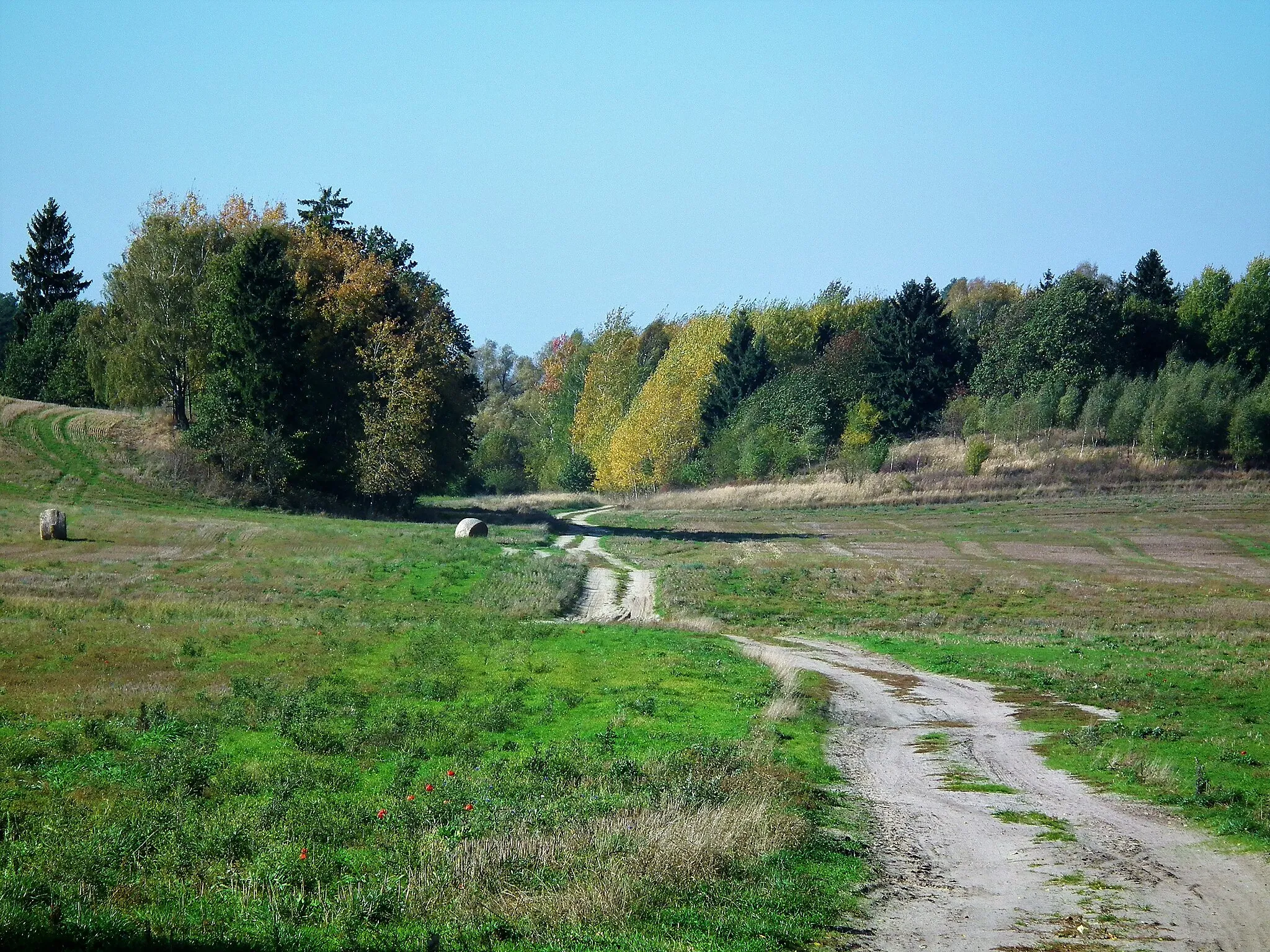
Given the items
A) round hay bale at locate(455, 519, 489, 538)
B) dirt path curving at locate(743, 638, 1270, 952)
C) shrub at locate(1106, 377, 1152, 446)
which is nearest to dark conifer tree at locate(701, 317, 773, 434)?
shrub at locate(1106, 377, 1152, 446)

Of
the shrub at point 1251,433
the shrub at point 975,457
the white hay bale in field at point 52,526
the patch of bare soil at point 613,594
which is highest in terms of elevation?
the shrub at point 1251,433

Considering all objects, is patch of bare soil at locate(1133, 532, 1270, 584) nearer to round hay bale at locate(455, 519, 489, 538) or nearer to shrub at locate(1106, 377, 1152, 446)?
shrub at locate(1106, 377, 1152, 446)

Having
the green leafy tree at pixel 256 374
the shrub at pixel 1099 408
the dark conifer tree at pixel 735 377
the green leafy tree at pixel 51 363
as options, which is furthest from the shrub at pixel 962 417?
the green leafy tree at pixel 51 363

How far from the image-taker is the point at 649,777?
17000 mm

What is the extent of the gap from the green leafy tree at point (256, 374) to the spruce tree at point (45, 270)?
60838 millimetres

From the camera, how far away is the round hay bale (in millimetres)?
Answer: 59875

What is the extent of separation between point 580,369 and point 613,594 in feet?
323

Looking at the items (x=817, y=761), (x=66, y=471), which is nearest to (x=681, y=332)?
(x=66, y=471)

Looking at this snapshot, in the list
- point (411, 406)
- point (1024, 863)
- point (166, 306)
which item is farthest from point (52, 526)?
point (1024, 863)

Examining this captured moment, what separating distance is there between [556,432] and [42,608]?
365ft

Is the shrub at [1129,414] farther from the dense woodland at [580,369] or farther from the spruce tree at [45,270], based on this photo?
the spruce tree at [45,270]

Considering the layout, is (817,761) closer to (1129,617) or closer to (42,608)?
(42,608)

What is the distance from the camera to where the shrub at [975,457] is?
9444cm

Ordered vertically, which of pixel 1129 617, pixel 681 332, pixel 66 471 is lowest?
pixel 1129 617
